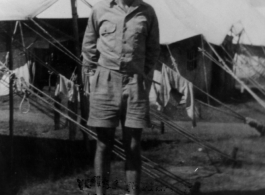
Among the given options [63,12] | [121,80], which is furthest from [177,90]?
[121,80]

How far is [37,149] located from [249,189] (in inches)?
71.1

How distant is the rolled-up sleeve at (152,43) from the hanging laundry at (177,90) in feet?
6.71

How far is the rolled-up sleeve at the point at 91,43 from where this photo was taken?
213 cm

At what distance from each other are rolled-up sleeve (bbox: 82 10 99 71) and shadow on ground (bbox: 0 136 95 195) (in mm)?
1077

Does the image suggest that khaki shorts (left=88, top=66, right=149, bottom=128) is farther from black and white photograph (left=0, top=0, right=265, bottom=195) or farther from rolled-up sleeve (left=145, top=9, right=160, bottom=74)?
rolled-up sleeve (left=145, top=9, right=160, bottom=74)

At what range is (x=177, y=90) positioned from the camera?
14.5ft

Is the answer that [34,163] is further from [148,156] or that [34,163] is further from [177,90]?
[177,90]

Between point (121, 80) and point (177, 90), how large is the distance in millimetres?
2421

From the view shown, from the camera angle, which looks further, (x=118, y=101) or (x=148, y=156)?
(x=148, y=156)

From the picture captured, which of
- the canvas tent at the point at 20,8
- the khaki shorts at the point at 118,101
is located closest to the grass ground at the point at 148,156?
the khaki shorts at the point at 118,101

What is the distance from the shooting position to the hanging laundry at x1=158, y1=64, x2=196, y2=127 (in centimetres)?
423

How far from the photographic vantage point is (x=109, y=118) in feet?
6.80

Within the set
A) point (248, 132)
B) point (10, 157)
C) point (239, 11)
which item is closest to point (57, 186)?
point (10, 157)

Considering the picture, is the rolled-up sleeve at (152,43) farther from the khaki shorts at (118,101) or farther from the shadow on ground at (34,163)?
the shadow on ground at (34,163)
